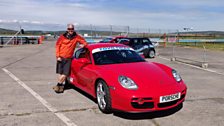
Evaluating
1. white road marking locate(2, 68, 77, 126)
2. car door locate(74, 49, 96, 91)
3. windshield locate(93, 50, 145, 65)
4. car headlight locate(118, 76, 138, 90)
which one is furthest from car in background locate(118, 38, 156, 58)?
car headlight locate(118, 76, 138, 90)

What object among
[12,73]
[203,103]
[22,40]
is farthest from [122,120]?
[22,40]

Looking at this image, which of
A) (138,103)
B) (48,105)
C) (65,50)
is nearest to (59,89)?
(65,50)

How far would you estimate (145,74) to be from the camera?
5.49m

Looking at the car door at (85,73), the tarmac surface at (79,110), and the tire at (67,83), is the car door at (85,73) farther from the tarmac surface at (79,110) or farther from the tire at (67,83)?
the tire at (67,83)

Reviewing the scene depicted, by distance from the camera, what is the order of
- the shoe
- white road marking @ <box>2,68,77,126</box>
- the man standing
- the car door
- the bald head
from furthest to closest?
the shoe
the man standing
the bald head
the car door
white road marking @ <box>2,68,77,126</box>

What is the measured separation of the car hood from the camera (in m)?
5.11

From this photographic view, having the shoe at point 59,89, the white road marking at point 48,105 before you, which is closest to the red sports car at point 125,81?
the shoe at point 59,89

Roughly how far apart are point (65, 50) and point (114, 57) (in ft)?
4.62

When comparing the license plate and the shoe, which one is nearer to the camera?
the license plate

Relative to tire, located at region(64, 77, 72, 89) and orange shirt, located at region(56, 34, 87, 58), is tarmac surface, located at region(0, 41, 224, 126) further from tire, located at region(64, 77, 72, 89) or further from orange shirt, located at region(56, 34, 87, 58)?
orange shirt, located at region(56, 34, 87, 58)

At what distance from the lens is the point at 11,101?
20.7 ft

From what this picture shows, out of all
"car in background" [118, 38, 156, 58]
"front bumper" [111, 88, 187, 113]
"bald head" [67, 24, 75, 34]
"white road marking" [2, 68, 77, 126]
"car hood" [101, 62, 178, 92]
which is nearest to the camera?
"front bumper" [111, 88, 187, 113]

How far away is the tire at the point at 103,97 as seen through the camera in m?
5.27

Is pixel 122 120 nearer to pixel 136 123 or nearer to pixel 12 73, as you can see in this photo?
pixel 136 123
